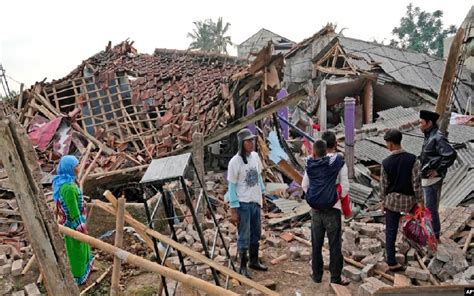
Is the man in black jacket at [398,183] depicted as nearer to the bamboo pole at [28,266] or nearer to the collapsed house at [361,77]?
the bamboo pole at [28,266]

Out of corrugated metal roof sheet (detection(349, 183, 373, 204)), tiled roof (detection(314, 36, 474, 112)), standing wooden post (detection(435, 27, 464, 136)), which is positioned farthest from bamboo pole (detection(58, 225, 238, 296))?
tiled roof (detection(314, 36, 474, 112))

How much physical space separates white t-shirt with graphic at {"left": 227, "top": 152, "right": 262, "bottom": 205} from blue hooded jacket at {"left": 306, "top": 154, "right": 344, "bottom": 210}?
33.3 inches

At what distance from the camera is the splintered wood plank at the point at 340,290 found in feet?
14.8

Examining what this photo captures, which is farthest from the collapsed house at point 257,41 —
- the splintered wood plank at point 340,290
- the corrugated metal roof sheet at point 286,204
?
the splintered wood plank at point 340,290

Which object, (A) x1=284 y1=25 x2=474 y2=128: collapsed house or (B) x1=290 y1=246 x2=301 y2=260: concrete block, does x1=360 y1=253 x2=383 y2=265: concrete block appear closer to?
(B) x1=290 y1=246 x2=301 y2=260: concrete block

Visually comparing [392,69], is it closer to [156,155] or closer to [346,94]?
[346,94]

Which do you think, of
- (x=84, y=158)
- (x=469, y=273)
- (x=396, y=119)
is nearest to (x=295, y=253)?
(x=469, y=273)

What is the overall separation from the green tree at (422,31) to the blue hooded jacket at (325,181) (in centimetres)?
4097

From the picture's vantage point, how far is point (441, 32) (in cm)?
4138

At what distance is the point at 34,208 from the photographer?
247 cm

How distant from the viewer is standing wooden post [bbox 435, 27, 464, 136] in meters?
6.08

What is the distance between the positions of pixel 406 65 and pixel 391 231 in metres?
15.6

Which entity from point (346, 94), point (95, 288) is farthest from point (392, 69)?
point (95, 288)

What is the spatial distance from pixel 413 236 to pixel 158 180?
3290 mm
